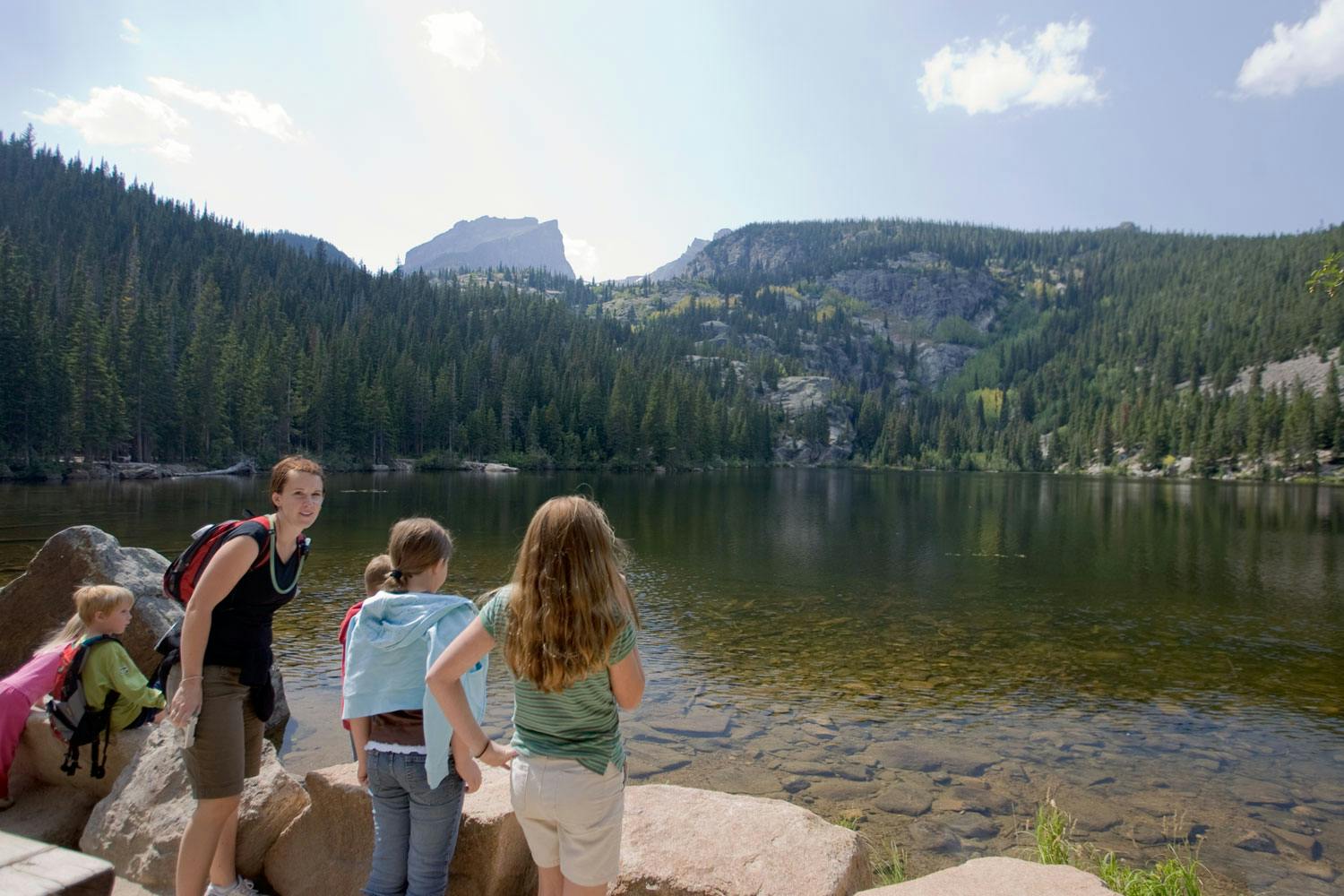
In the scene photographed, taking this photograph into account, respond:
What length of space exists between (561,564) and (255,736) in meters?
3.07

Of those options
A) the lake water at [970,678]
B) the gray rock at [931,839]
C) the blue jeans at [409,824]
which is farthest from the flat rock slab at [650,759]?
the blue jeans at [409,824]

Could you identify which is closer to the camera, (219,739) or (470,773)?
(470,773)

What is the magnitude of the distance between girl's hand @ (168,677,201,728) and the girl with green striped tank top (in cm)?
174

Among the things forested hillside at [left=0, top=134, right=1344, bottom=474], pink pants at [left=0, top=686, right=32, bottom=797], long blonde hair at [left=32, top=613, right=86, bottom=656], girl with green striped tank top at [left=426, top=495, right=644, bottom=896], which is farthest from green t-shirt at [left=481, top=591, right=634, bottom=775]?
forested hillside at [left=0, top=134, right=1344, bottom=474]

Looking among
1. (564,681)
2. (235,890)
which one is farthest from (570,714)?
(235,890)

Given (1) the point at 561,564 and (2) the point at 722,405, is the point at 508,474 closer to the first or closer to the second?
(2) the point at 722,405

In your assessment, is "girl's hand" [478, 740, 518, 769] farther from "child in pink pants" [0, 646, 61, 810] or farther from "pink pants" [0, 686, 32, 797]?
"pink pants" [0, 686, 32, 797]

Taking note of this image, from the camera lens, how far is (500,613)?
11.2 feet

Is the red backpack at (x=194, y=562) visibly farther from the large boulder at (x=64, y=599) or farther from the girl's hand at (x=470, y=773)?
the large boulder at (x=64, y=599)

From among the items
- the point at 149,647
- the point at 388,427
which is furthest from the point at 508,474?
the point at 149,647

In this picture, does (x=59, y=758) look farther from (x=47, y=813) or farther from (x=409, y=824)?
(x=409, y=824)

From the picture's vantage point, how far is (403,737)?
3939 millimetres

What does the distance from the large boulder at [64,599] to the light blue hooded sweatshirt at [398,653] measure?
5.89 metres

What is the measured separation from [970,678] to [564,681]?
12.6 metres
